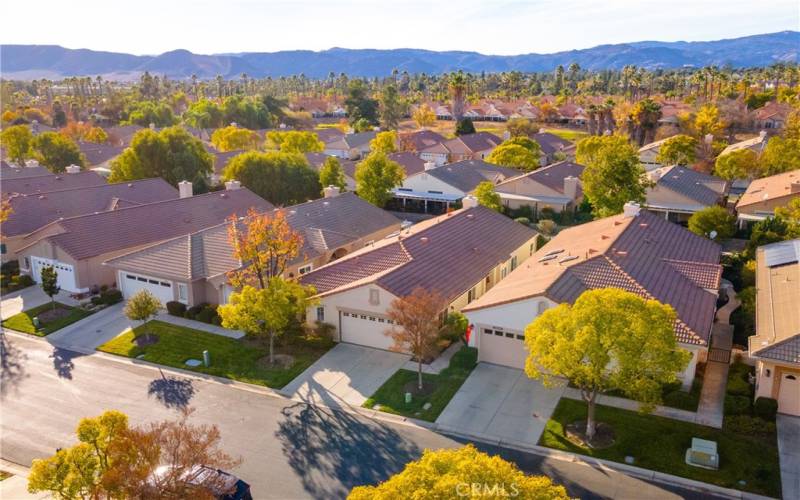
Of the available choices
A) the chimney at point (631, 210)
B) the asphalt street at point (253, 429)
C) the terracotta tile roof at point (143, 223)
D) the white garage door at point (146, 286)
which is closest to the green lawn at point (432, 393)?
the asphalt street at point (253, 429)

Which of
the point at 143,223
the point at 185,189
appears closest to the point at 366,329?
the point at 143,223

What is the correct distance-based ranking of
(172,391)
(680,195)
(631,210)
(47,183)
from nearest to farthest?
(172,391)
(631,210)
(680,195)
(47,183)

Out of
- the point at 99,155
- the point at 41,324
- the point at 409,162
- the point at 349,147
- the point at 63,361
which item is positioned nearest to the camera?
the point at 63,361

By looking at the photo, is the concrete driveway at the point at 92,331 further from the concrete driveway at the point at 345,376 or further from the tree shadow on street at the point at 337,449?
the tree shadow on street at the point at 337,449

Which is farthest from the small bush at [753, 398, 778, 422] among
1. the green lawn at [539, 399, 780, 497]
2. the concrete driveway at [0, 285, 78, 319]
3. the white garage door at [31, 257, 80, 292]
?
the white garage door at [31, 257, 80, 292]

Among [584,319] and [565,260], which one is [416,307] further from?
[565,260]

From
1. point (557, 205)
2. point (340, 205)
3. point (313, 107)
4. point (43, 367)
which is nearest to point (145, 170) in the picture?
point (340, 205)

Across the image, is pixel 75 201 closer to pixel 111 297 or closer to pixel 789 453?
pixel 111 297
